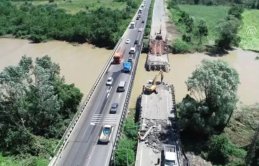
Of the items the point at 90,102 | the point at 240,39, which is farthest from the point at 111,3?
the point at 90,102

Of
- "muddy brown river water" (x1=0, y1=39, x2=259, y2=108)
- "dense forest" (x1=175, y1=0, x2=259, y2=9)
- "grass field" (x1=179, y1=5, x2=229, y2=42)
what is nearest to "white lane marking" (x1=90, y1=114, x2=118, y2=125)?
"muddy brown river water" (x1=0, y1=39, x2=259, y2=108)

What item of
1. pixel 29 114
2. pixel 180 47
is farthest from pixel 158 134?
pixel 180 47

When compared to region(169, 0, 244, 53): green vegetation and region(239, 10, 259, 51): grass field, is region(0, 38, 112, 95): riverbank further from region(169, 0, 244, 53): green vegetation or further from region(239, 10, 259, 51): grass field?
region(239, 10, 259, 51): grass field

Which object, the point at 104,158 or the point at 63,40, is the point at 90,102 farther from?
the point at 63,40

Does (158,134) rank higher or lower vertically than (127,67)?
lower

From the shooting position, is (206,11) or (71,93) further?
(206,11)

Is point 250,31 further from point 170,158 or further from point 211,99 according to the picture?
point 170,158
